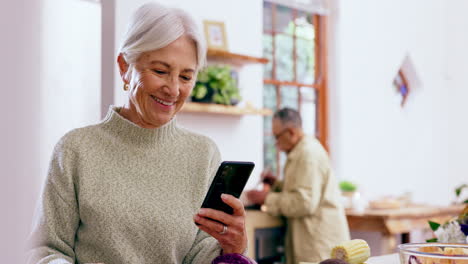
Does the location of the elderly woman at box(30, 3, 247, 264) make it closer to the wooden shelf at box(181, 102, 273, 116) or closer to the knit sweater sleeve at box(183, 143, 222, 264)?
the knit sweater sleeve at box(183, 143, 222, 264)

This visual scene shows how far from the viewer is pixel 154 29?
53.4 inches

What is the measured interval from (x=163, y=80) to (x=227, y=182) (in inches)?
13.4

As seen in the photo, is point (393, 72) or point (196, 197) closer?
point (196, 197)

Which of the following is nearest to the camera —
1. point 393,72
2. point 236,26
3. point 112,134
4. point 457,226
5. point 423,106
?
point 112,134

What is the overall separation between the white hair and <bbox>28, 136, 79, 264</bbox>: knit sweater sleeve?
30 cm

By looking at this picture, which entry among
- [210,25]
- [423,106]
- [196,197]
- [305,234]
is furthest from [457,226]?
[423,106]

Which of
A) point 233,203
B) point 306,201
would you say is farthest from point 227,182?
point 306,201

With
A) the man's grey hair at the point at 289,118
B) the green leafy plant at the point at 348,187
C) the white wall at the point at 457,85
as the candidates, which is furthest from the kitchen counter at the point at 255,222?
the white wall at the point at 457,85

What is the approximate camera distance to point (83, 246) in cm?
132

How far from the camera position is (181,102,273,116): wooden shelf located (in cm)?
410

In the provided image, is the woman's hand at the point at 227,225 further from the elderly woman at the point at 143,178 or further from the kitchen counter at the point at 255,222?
the kitchen counter at the point at 255,222

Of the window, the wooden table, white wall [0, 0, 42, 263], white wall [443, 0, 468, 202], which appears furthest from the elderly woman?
white wall [443, 0, 468, 202]

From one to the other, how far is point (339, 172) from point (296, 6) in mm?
1707

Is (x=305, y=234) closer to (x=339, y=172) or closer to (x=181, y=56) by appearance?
(x=339, y=172)
